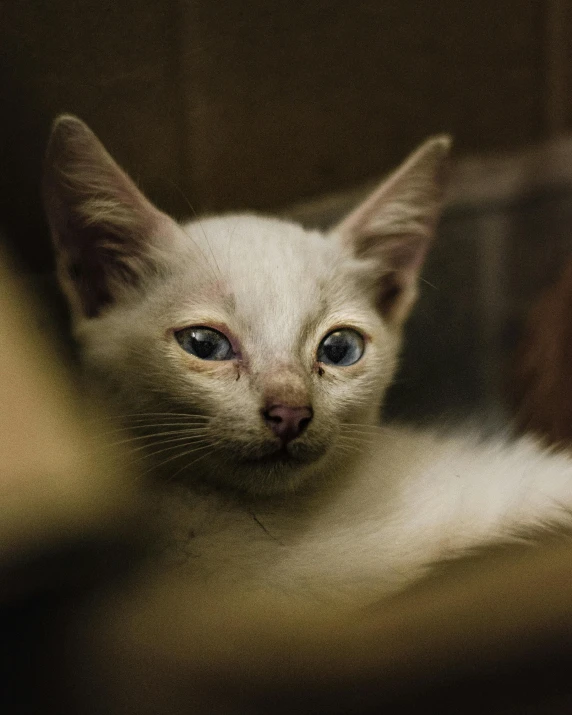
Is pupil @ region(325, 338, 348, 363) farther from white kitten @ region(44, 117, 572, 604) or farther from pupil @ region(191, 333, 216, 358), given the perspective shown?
pupil @ region(191, 333, 216, 358)

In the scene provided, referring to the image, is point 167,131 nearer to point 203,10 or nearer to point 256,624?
point 203,10

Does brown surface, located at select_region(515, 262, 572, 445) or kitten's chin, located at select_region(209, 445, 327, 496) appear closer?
kitten's chin, located at select_region(209, 445, 327, 496)

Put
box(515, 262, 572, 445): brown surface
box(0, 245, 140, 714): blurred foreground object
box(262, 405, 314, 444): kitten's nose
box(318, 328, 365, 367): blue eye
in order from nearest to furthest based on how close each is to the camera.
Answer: box(0, 245, 140, 714): blurred foreground object → box(262, 405, 314, 444): kitten's nose → box(318, 328, 365, 367): blue eye → box(515, 262, 572, 445): brown surface

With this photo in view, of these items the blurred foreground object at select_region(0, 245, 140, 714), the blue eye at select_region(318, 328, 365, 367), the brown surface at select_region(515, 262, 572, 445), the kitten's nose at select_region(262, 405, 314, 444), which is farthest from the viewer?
the brown surface at select_region(515, 262, 572, 445)

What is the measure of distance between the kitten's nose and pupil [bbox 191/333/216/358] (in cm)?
9

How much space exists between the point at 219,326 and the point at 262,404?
0.32 ft

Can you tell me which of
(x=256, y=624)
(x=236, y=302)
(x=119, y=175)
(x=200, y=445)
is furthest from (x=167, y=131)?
(x=256, y=624)

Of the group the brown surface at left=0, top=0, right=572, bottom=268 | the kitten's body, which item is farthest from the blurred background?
the kitten's body

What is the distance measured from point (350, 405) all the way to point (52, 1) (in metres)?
0.48

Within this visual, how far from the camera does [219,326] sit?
0.67m

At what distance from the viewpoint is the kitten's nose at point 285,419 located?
24.3 inches

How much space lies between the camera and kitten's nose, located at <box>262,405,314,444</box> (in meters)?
0.62

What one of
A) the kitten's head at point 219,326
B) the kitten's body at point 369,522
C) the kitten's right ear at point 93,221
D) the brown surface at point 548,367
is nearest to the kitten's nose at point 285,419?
the kitten's head at point 219,326

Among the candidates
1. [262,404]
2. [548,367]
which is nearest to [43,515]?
[262,404]
